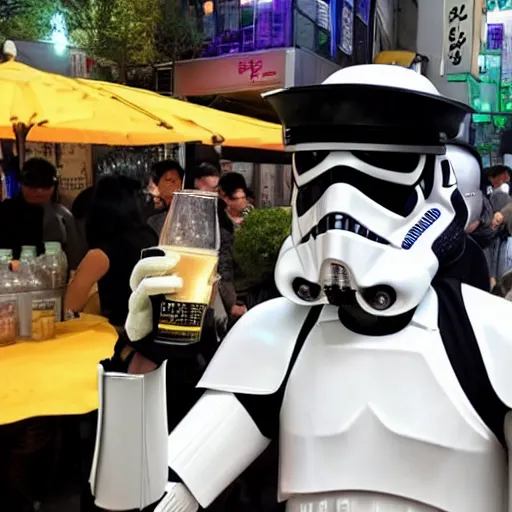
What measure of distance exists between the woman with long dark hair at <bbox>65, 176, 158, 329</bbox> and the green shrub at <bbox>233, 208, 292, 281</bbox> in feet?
2.03

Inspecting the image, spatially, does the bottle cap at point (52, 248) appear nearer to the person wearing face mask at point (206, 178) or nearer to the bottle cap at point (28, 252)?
the bottle cap at point (28, 252)

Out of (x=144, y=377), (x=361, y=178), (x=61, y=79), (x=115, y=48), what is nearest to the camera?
(x=144, y=377)

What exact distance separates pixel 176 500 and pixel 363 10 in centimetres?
962

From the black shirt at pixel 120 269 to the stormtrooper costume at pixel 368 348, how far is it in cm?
157

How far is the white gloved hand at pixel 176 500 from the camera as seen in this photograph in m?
1.36

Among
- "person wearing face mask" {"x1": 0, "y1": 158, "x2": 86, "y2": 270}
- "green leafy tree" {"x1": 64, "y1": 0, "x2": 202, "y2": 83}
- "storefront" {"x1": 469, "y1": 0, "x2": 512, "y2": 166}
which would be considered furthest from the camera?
"storefront" {"x1": 469, "y1": 0, "x2": 512, "y2": 166}

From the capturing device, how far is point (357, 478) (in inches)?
53.1

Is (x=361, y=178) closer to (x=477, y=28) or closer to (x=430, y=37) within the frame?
(x=477, y=28)

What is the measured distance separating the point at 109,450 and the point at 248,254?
1221 mm

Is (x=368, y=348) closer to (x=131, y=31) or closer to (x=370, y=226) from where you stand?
(x=370, y=226)

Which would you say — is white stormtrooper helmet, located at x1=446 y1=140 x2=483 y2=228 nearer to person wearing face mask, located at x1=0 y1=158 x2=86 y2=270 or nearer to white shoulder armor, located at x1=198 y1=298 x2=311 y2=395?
white shoulder armor, located at x1=198 y1=298 x2=311 y2=395

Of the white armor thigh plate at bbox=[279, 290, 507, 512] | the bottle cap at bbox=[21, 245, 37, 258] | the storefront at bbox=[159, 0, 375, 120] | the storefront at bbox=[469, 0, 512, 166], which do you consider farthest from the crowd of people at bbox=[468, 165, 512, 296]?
the white armor thigh plate at bbox=[279, 290, 507, 512]

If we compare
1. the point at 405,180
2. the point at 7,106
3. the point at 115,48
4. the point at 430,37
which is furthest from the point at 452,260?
the point at 430,37

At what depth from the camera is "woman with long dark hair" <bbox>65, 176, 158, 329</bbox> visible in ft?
9.21
